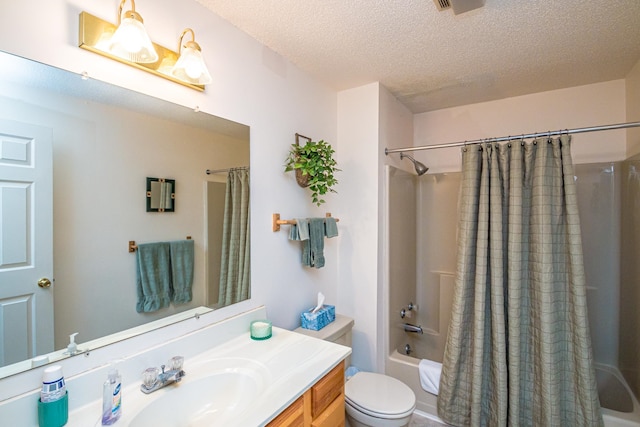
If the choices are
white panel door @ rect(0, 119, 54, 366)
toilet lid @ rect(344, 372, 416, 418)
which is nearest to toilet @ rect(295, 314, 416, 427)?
toilet lid @ rect(344, 372, 416, 418)

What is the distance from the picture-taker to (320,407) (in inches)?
48.2

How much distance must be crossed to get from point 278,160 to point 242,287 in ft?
2.51

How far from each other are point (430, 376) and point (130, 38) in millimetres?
2467

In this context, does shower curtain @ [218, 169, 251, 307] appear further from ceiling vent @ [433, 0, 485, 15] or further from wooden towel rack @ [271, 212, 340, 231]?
ceiling vent @ [433, 0, 485, 15]

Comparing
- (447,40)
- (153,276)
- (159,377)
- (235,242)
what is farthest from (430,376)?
(447,40)

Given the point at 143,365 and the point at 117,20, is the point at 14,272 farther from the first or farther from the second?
the point at 117,20

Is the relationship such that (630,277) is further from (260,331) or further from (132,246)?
(132,246)

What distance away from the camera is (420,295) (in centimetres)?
289

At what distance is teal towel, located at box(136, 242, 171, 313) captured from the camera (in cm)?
119

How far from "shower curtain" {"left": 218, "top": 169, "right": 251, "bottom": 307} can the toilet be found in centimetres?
57

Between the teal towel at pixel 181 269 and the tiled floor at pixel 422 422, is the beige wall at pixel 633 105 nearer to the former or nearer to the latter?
the tiled floor at pixel 422 422

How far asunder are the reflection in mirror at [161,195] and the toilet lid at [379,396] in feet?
4.61

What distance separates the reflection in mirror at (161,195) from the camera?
47.8 inches

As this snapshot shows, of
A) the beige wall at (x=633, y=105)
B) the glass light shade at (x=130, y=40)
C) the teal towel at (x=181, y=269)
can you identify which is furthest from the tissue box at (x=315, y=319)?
the beige wall at (x=633, y=105)
